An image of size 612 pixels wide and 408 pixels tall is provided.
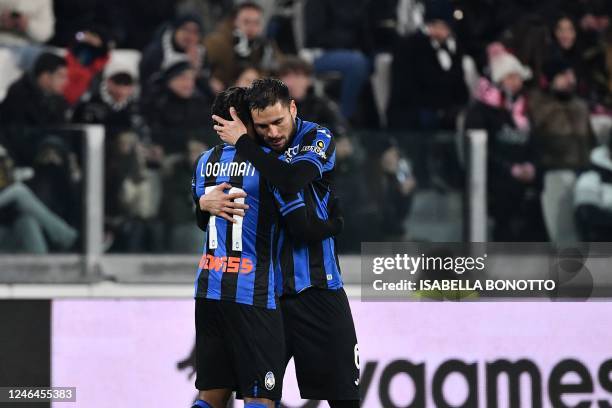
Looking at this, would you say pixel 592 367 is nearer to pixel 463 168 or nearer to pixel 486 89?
pixel 463 168

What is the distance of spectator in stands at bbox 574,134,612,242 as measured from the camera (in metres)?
8.49

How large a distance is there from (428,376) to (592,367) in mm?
850

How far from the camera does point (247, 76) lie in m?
9.20

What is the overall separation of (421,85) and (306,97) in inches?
41.2

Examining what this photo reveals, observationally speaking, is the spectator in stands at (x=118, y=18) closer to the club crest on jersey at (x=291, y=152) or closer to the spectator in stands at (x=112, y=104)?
the spectator in stands at (x=112, y=104)

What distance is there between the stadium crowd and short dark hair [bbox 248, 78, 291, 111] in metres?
3.33

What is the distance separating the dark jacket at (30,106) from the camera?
889cm

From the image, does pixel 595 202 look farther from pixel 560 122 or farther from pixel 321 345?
pixel 321 345

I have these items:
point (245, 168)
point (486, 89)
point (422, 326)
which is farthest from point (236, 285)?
point (486, 89)

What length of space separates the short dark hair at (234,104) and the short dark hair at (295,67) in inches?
168

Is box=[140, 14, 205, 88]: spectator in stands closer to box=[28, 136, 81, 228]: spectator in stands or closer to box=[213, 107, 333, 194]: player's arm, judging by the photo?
box=[28, 136, 81, 228]: spectator in stands

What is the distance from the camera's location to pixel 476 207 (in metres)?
8.52

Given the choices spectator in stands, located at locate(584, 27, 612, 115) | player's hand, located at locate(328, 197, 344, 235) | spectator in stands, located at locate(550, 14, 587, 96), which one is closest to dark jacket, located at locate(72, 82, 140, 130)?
spectator in stands, located at locate(550, 14, 587, 96)

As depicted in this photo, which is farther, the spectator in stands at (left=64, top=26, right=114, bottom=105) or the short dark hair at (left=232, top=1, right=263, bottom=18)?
the short dark hair at (left=232, top=1, right=263, bottom=18)
